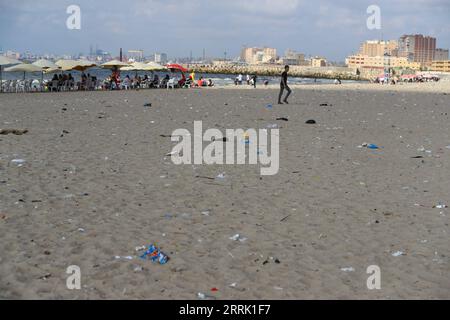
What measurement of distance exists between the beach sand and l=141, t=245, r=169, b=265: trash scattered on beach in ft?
0.26

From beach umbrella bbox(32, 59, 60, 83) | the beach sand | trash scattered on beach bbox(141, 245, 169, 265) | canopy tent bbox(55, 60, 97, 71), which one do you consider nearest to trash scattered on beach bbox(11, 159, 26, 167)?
the beach sand

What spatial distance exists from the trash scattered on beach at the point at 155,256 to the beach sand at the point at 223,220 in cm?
8

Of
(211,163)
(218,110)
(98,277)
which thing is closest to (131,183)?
(211,163)

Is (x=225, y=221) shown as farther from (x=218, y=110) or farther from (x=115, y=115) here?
(x=218, y=110)

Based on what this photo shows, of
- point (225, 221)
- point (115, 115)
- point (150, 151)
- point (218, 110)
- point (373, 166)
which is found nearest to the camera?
point (225, 221)

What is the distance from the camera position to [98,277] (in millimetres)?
4109

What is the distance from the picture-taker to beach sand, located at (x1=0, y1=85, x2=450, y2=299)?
408 cm

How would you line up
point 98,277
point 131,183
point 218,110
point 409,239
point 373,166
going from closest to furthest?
point 98,277, point 409,239, point 131,183, point 373,166, point 218,110

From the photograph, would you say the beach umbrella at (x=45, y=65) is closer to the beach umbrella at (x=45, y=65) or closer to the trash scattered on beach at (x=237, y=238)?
the beach umbrella at (x=45, y=65)

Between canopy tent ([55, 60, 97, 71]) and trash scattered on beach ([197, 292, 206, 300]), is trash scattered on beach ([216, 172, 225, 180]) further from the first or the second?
canopy tent ([55, 60, 97, 71])

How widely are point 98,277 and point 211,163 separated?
4653 millimetres

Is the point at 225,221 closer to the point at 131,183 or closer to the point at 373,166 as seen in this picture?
the point at 131,183

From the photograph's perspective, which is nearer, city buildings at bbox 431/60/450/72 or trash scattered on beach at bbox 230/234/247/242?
trash scattered on beach at bbox 230/234/247/242
